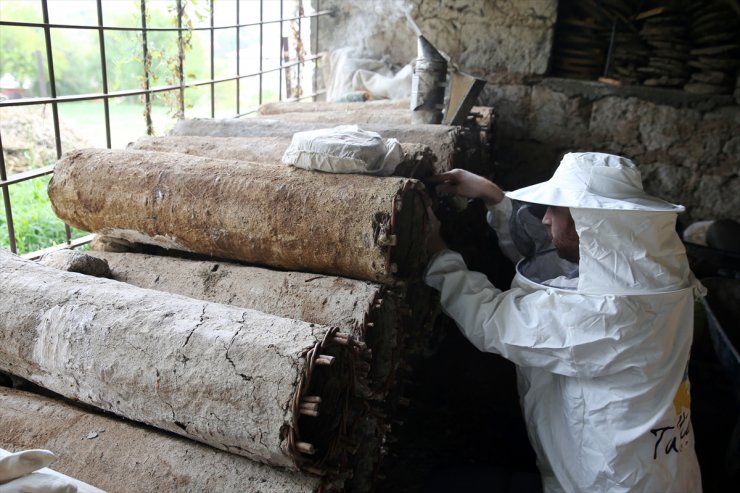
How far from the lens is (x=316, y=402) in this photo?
1.34 m

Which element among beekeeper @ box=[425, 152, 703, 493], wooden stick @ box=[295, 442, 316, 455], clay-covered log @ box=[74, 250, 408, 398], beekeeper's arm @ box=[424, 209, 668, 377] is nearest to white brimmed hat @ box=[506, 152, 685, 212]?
beekeeper @ box=[425, 152, 703, 493]

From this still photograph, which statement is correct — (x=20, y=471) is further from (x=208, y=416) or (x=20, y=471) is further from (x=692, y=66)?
(x=692, y=66)

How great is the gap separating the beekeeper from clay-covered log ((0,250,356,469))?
2.22ft

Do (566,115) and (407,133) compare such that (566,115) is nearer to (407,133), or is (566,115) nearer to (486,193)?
(407,133)

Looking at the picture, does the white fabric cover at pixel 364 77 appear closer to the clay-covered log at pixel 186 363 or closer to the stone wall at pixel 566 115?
the stone wall at pixel 566 115

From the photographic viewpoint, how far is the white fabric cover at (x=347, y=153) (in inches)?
Result: 76.7

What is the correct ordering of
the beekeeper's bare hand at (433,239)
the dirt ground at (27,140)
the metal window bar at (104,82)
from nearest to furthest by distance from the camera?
the beekeeper's bare hand at (433,239) < the metal window bar at (104,82) < the dirt ground at (27,140)

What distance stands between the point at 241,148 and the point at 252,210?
679 millimetres

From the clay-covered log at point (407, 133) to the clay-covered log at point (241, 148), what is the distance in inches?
13.6

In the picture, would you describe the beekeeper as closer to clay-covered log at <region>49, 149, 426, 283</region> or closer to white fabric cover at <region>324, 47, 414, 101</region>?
clay-covered log at <region>49, 149, 426, 283</region>

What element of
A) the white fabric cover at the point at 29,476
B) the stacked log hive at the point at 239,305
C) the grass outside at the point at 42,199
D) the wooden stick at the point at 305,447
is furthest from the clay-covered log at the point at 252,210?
the white fabric cover at the point at 29,476

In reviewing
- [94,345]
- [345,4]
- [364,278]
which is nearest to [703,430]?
[364,278]

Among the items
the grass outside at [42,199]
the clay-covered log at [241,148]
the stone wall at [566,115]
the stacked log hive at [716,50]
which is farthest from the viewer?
the grass outside at [42,199]

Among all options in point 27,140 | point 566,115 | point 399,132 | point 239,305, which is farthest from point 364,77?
point 27,140
